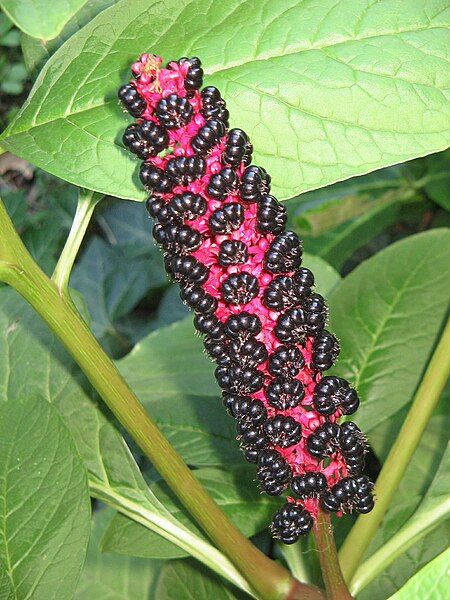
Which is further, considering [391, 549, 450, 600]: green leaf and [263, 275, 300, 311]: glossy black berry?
[263, 275, 300, 311]: glossy black berry

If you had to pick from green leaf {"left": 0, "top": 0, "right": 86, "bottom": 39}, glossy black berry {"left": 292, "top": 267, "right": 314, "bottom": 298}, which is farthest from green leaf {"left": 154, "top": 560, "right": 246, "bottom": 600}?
green leaf {"left": 0, "top": 0, "right": 86, "bottom": 39}

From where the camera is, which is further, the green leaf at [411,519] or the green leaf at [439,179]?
the green leaf at [439,179]

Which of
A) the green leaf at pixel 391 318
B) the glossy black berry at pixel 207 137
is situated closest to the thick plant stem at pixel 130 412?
the glossy black berry at pixel 207 137

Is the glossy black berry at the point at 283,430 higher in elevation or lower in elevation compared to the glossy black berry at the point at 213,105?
lower

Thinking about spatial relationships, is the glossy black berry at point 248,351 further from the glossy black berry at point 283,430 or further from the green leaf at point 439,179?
the green leaf at point 439,179

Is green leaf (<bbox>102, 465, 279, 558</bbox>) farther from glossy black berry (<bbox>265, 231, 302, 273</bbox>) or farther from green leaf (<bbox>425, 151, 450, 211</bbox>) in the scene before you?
green leaf (<bbox>425, 151, 450, 211</bbox>)

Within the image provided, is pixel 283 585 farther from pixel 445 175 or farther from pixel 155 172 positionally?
pixel 445 175
